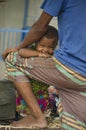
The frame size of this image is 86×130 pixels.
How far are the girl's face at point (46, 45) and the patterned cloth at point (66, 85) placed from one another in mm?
229

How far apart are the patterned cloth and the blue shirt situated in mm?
72

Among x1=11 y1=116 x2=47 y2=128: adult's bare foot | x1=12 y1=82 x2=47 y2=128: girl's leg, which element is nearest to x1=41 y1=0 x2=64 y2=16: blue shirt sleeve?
x1=12 y1=82 x2=47 y2=128: girl's leg

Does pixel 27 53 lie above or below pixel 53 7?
below

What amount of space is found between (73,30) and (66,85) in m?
0.45

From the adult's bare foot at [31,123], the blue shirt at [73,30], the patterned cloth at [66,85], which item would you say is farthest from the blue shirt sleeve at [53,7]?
the adult's bare foot at [31,123]

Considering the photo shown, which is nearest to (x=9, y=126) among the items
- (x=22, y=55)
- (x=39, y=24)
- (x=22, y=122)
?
(x=22, y=122)

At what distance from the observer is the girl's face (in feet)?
11.8

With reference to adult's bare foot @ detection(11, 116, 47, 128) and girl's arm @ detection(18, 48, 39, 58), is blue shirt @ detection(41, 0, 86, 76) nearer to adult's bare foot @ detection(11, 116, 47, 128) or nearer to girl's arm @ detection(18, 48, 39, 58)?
girl's arm @ detection(18, 48, 39, 58)

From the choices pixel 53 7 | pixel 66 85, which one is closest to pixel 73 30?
pixel 53 7

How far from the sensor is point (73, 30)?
3.17m

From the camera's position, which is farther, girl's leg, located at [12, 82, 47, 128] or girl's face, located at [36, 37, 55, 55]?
girl's face, located at [36, 37, 55, 55]

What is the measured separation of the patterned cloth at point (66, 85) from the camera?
10.5 ft

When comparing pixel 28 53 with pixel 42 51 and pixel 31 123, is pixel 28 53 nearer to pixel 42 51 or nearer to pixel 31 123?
pixel 42 51

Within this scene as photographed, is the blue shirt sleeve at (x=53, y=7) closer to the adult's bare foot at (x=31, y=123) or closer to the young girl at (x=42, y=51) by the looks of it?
the young girl at (x=42, y=51)
